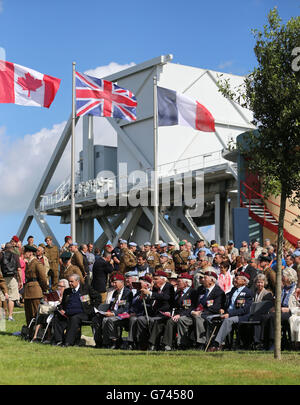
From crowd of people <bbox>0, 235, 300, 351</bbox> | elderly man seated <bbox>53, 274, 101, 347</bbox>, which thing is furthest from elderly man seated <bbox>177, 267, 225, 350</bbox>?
elderly man seated <bbox>53, 274, 101, 347</bbox>

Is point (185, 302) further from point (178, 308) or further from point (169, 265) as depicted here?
point (169, 265)

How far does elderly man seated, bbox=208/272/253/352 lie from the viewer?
43.8ft

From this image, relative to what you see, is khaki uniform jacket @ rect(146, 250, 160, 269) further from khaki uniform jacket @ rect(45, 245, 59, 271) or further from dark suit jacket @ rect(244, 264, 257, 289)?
dark suit jacket @ rect(244, 264, 257, 289)

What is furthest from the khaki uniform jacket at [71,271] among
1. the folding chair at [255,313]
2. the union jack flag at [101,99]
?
the union jack flag at [101,99]

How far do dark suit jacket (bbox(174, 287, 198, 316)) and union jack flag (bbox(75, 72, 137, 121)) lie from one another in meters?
11.6

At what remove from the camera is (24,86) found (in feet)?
76.2

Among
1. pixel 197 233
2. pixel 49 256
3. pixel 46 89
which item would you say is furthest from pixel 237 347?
pixel 197 233

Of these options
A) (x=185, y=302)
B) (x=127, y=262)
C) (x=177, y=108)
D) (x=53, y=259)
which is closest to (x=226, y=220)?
(x=177, y=108)

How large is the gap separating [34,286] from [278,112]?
7583mm

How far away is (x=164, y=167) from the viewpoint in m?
42.0

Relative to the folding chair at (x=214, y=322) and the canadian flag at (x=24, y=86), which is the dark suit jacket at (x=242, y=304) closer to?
the folding chair at (x=214, y=322)

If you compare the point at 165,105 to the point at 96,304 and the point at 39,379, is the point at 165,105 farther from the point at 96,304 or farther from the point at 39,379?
the point at 39,379

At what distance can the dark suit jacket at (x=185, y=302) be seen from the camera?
13977mm

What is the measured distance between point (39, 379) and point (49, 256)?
12.0m
